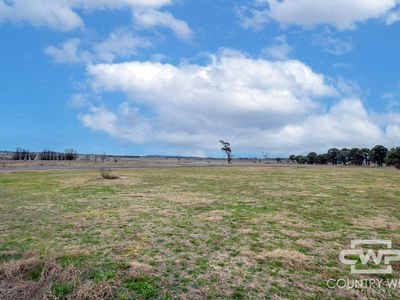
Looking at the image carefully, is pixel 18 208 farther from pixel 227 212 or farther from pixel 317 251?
pixel 317 251

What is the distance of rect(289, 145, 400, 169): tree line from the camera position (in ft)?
307

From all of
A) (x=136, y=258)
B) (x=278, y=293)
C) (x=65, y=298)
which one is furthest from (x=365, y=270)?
(x=65, y=298)

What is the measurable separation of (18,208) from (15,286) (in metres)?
11.5

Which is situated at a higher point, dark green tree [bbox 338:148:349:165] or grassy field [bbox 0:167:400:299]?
dark green tree [bbox 338:148:349:165]

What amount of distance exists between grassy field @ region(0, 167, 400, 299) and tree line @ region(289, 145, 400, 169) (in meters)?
84.4

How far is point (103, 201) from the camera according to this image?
19.2m

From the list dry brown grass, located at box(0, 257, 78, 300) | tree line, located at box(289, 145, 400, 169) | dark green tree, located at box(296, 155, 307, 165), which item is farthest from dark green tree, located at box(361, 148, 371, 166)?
dry brown grass, located at box(0, 257, 78, 300)

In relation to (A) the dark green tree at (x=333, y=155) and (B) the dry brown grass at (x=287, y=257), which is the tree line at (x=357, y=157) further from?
(B) the dry brown grass at (x=287, y=257)

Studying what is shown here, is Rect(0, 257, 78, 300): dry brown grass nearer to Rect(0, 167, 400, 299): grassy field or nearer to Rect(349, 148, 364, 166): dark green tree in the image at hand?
Rect(0, 167, 400, 299): grassy field
